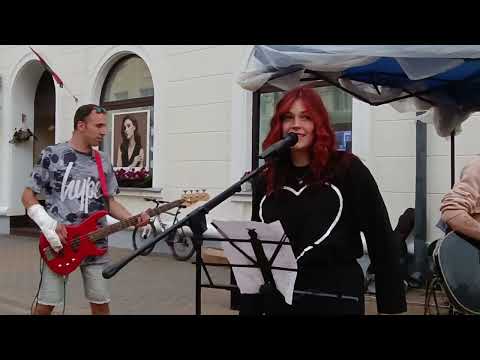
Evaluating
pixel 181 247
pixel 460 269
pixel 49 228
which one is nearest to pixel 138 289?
pixel 181 247

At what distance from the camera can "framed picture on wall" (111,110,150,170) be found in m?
9.84

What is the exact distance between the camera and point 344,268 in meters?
2.21

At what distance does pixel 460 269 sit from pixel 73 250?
230 centimetres

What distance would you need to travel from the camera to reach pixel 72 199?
375 cm

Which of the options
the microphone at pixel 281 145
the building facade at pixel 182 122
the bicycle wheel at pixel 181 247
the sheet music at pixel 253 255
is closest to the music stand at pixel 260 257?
the sheet music at pixel 253 255

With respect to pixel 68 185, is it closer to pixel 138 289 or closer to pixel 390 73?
pixel 390 73

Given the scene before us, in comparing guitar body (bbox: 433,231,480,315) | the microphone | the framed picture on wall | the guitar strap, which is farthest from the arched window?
the microphone

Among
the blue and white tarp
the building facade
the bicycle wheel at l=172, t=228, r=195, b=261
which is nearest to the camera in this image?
the blue and white tarp

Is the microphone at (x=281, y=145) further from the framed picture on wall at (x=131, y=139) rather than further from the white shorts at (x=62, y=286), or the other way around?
the framed picture on wall at (x=131, y=139)

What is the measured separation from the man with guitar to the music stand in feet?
5.45

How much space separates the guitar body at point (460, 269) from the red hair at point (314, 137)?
1.42 metres

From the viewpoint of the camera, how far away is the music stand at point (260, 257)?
214 cm

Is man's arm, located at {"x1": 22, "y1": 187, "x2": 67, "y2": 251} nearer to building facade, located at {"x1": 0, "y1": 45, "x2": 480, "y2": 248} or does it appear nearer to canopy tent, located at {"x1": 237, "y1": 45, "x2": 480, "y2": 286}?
canopy tent, located at {"x1": 237, "y1": 45, "x2": 480, "y2": 286}
